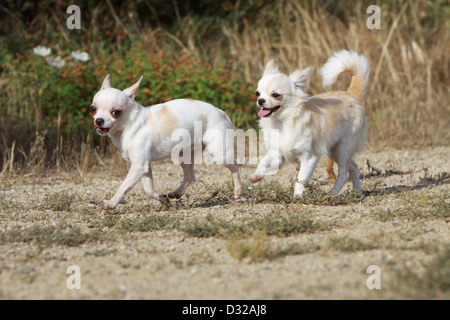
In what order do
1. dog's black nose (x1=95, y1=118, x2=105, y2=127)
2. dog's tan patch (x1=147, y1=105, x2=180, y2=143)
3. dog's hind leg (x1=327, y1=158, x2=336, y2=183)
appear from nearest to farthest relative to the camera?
dog's black nose (x1=95, y1=118, x2=105, y2=127) < dog's tan patch (x1=147, y1=105, x2=180, y2=143) < dog's hind leg (x1=327, y1=158, x2=336, y2=183)

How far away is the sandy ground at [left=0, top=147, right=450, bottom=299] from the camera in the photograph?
11.0 ft

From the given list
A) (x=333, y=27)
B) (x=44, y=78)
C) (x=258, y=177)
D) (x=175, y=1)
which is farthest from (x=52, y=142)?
(x=333, y=27)

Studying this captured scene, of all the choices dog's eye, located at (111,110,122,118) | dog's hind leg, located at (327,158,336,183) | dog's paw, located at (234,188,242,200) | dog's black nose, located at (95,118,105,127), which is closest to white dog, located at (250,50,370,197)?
dog's paw, located at (234,188,242,200)

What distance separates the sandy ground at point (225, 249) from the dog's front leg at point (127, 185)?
0.14m

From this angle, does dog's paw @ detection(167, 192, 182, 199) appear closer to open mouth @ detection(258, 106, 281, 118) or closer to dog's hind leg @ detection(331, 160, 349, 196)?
open mouth @ detection(258, 106, 281, 118)

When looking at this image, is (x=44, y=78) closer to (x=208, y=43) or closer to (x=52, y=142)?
(x=52, y=142)

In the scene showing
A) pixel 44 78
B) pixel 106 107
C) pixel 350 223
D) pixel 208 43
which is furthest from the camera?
pixel 208 43

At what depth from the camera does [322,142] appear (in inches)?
220

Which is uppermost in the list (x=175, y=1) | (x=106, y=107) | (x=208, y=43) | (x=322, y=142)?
(x=175, y=1)

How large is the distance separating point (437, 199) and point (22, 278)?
342 cm

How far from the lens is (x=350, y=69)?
6.06 metres

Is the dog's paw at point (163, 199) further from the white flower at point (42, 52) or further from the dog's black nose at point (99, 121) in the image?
the white flower at point (42, 52)

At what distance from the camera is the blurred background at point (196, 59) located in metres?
8.57

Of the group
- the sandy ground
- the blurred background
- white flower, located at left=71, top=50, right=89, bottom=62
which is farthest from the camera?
white flower, located at left=71, top=50, right=89, bottom=62
